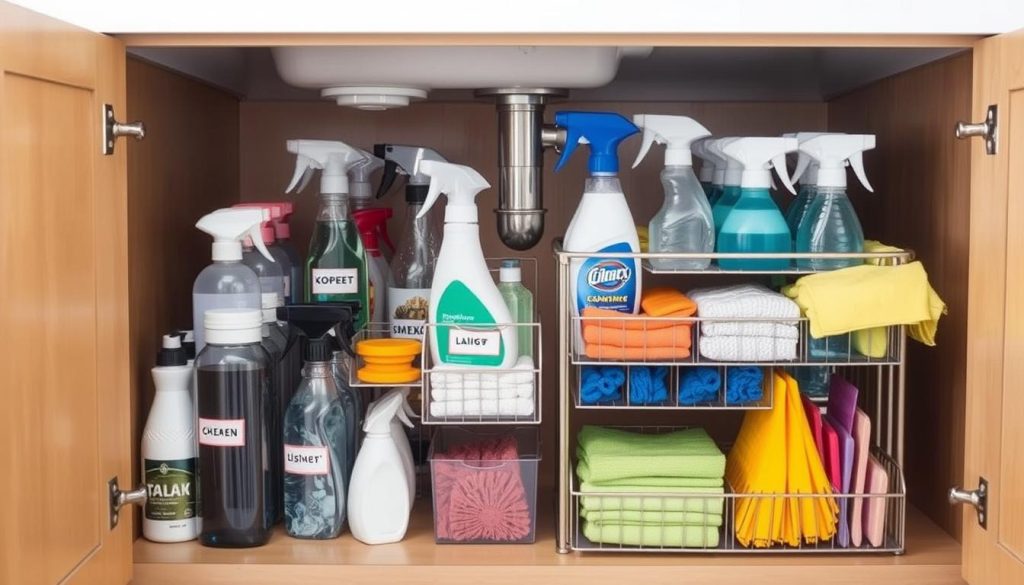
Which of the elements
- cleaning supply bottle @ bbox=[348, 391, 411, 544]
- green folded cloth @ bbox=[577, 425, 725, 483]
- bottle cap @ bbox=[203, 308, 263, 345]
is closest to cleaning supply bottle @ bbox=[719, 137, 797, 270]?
green folded cloth @ bbox=[577, 425, 725, 483]

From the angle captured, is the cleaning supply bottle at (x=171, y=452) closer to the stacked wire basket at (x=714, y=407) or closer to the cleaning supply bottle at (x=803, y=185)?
the stacked wire basket at (x=714, y=407)

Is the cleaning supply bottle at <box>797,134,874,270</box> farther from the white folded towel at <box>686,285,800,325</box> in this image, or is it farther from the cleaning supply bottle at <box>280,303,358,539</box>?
the cleaning supply bottle at <box>280,303,358,539</box>

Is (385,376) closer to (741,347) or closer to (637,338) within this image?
(637,338)

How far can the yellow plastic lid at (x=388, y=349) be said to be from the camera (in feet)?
4.69

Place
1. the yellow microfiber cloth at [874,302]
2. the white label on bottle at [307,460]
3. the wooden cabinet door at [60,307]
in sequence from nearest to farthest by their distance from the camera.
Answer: the wooden cabinet door at [60,307]
the yellow microfiber cloth at [874,302]
the white label on bottle at [307,460]

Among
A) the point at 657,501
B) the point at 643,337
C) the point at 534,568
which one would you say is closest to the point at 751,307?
the point at 643,337

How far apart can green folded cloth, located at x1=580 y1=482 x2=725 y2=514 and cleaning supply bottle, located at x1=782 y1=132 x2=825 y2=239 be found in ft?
1.21

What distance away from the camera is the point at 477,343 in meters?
1.42

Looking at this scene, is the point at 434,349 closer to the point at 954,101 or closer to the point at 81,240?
the point at 81,240

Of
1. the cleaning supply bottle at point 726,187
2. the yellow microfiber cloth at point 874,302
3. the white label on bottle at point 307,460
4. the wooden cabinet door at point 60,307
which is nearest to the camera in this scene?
the wooden cabinet door at point 60,307

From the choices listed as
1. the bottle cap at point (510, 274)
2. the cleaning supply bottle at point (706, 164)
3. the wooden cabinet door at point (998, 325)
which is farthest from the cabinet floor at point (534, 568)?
the cleaning supply bottle at point (706, 164)

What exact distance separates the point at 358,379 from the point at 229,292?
20 centimetres

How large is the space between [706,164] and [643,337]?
0.44 meters
